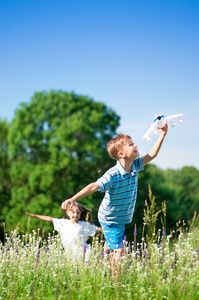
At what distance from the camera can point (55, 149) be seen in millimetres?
21141

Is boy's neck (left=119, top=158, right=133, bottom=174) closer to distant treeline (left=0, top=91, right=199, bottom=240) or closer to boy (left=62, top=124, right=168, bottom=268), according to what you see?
boy (left=62, top=124, right=168, bottom=268)

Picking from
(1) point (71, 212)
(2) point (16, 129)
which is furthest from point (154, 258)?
(2) point (16, 129)

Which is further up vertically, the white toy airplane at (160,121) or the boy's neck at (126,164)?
the white toy airplane at (160,121)

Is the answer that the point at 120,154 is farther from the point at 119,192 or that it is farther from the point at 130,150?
the point at 119,192

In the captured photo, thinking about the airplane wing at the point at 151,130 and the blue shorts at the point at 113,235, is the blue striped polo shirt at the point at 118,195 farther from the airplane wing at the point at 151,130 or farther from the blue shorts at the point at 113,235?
the airplane wing at the point at 151,130

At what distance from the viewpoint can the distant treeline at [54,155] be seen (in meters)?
20.8

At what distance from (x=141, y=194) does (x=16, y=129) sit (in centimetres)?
832

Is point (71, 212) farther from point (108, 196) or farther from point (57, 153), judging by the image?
point (57, 153)

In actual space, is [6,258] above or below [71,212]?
below

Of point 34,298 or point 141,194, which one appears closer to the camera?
point 34,298

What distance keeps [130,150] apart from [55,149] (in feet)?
54.7

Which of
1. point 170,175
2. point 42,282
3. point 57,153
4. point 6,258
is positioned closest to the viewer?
point 42,282

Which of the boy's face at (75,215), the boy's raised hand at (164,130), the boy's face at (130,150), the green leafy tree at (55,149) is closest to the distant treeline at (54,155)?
the green leafy tree at (55,149)

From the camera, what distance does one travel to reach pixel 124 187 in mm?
4672
